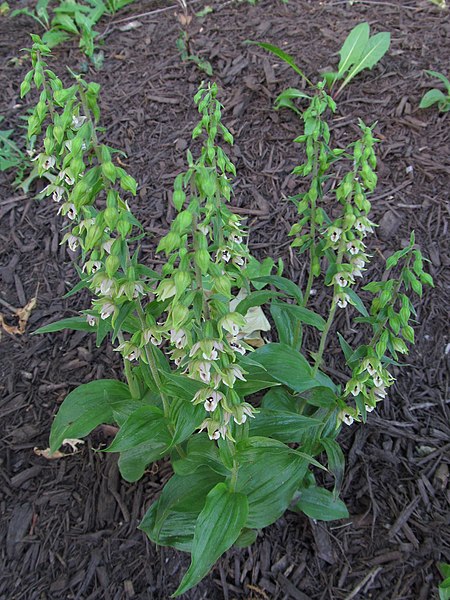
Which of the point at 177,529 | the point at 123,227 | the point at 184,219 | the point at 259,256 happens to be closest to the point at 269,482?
the point at 177,529

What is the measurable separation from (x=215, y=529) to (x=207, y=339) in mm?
1076

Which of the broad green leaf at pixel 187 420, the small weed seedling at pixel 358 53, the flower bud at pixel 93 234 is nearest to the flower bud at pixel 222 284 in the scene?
the flower bud at pixel 93 234

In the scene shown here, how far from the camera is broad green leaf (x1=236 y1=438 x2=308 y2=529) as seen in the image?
10.1 feet

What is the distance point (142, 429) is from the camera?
2939 millimetres

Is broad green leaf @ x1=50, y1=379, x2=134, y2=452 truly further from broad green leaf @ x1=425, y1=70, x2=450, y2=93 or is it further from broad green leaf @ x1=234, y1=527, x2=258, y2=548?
broad green leaf @ x1=425, y1=70, x2=450, y2=93

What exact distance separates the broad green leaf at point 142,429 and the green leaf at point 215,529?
1.29 ft

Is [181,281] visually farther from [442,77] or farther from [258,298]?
[442,77]

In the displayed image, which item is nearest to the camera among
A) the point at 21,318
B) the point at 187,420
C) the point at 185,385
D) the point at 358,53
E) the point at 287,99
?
the point at 185,385

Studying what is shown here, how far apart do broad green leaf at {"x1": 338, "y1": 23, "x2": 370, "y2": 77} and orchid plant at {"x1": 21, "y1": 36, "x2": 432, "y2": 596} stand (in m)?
2.72

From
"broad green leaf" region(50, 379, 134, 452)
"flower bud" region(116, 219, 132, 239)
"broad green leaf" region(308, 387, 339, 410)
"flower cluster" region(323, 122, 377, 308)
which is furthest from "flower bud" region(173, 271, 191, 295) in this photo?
"broad green leaf" region(308, 387, 339, 410)

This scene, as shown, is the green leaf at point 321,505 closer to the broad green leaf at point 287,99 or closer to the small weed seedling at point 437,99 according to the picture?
the broad green leaf at point 287,99

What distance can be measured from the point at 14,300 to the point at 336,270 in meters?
2.76

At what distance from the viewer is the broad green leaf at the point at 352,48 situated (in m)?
5.54

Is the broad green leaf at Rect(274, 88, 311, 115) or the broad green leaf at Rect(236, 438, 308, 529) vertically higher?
the broad green leaf at Rect(274, 88, 311, 115)
